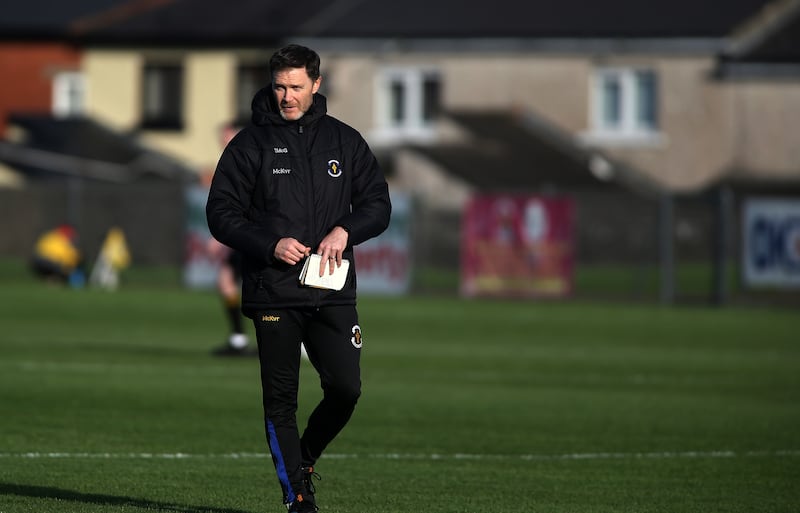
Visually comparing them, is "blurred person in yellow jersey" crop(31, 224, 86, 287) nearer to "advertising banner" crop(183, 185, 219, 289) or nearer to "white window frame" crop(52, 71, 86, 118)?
"advertising banner" crop(183, 185, 219, 289)

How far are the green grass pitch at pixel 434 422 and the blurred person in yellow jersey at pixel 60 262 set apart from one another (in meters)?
8.56

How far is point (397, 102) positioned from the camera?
163 ft

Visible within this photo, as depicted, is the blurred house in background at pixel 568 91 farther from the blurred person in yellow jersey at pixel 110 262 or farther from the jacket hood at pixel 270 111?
the jacket hood at pixel 270 111

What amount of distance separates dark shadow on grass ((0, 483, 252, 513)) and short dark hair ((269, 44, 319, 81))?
2334mm

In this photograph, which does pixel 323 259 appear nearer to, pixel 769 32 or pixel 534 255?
pixel 534 255

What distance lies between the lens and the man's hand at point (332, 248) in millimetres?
8383

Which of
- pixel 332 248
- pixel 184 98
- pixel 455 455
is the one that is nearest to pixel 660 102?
pixel 184 98

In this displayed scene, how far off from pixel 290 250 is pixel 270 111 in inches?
28.1

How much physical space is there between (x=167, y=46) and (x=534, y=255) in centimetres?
2335

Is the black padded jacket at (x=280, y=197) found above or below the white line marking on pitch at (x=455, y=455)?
above

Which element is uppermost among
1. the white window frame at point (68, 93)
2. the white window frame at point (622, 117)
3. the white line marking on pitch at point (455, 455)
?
the white window frame at point (68, 93)

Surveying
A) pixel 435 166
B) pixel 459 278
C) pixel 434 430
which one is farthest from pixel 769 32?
pixel 434 430

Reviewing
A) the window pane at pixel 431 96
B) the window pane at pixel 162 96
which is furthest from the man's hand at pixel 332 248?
the window pane at pixel 162 96

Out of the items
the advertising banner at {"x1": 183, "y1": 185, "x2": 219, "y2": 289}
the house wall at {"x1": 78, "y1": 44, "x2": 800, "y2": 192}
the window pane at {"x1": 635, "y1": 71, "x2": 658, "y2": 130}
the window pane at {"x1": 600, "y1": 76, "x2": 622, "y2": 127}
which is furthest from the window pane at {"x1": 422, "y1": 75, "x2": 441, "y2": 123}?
the advertising banner at {"x1": 183, "y1": 185, "x2": 219, "y2": 289}
